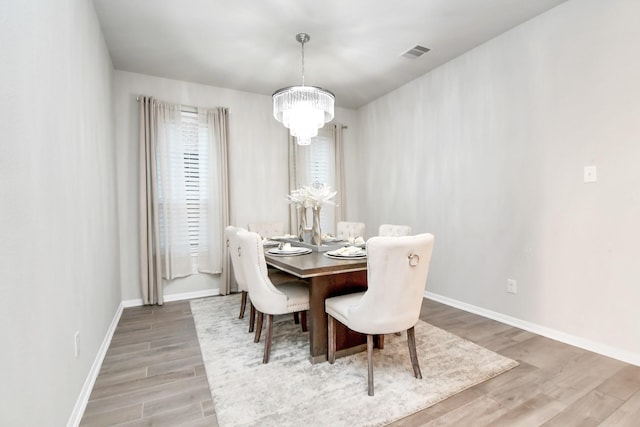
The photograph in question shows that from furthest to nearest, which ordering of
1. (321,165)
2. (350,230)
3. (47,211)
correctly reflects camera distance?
(321,165)
(350,230)
(47,211)

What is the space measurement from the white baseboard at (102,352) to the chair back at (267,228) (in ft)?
3.34

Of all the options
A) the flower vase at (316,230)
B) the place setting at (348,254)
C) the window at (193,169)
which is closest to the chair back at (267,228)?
the window at (193,169)

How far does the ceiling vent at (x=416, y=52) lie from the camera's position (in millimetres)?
3223

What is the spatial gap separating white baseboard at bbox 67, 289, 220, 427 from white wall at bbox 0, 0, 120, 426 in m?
0.07

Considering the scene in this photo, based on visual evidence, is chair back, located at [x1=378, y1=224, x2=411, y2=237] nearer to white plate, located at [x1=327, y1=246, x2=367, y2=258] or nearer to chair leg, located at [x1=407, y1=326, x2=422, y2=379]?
white plate, located at [x1=327, y1=246, x2=367, y2=258]

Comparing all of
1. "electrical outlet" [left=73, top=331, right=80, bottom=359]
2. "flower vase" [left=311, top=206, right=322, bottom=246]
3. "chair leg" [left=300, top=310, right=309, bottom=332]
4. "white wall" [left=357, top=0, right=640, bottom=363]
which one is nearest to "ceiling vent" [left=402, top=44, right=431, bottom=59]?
"white wall" [left=357, top=0, right=640, bottom=363]

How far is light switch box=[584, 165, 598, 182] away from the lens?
Answer: 2.38 meters

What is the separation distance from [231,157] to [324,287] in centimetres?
257

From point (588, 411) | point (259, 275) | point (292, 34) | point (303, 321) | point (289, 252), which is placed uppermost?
point (292, 34)

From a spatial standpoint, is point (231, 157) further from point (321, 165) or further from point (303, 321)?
point (303, 321)

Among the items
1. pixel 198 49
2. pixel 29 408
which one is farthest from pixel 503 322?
pixel 198 49

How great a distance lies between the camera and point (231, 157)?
4152mm

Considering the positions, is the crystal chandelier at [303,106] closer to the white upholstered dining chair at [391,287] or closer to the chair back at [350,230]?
the chair back at [350,230]

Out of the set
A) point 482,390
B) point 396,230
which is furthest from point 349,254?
point 482,390
